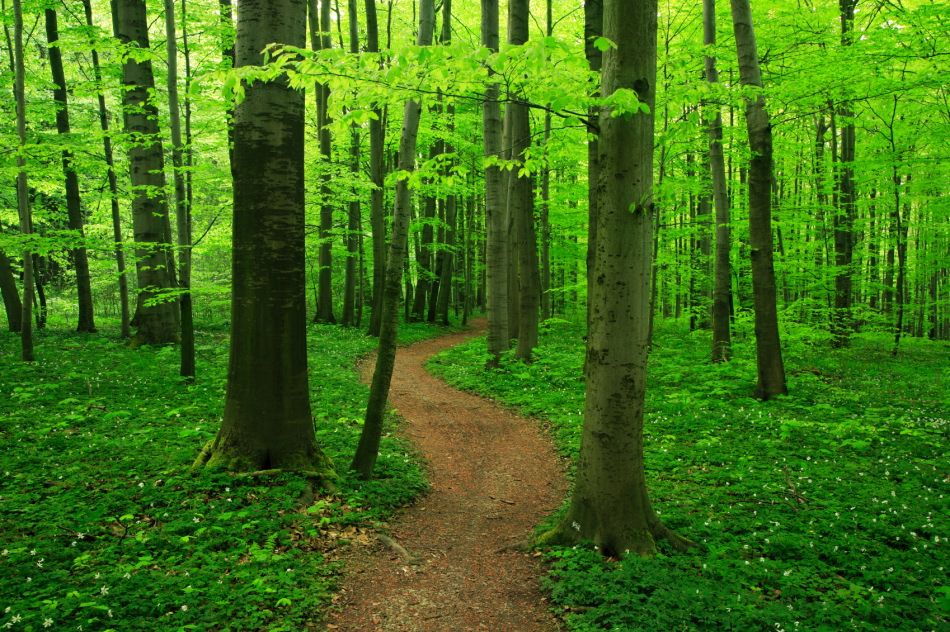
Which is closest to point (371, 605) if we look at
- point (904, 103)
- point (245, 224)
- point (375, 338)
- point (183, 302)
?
point (245, 224)

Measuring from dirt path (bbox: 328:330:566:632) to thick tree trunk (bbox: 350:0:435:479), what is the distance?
3.23ft

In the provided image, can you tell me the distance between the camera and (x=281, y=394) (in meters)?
6.12

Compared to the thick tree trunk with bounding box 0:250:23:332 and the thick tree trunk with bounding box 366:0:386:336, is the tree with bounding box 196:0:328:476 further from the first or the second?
the thick tree trunk with bounding box 0:250:23:332

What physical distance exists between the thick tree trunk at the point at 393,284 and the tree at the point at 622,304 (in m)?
2.35

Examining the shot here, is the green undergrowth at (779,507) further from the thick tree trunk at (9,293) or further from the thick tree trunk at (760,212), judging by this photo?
the thick tree trunk at (9,293)

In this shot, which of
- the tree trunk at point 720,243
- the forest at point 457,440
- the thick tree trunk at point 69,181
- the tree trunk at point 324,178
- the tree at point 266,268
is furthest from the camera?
the tree trunk at point 324,178

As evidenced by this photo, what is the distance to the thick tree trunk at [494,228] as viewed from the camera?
42.0 ft

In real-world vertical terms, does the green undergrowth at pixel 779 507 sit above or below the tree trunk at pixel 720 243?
below

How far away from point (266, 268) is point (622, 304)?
4.04m

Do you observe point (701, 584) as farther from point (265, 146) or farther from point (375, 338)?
point (375, 338)

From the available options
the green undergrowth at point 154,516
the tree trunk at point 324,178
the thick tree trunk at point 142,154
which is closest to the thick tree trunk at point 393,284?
the green undergrowth at point 154,516

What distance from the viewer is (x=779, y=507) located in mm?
5695

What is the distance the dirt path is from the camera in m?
4.15

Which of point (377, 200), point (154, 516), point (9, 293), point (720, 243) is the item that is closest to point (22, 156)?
point (9, 293)
